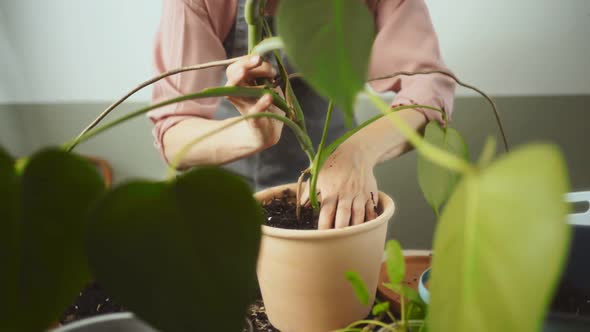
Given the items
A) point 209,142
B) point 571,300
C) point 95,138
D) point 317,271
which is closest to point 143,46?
point 95,138

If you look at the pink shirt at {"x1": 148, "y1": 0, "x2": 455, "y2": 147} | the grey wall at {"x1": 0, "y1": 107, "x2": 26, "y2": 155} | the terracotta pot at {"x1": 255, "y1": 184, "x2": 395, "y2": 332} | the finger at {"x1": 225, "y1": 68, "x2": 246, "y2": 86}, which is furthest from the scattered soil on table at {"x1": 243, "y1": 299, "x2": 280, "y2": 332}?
the grey wall at {"x1": 0, "y1": 107, "x2": 26, "y2": 155}

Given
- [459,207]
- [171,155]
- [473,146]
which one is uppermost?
[459,207]

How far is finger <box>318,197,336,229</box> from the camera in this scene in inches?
14.8

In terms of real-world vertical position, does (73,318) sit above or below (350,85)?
below

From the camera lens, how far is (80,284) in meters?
0.17

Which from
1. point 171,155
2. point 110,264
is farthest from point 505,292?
point 171,155

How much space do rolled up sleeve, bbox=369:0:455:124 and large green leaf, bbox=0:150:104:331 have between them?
1.68ft

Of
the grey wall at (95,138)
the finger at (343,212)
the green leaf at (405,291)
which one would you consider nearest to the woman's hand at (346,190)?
the finger at (343,212)

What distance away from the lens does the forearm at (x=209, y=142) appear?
1.72 ft

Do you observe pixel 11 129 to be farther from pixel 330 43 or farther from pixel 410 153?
pixel 330 43

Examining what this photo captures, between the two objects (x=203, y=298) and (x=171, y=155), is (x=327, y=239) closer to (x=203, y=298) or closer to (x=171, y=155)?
(x=203, y=298)

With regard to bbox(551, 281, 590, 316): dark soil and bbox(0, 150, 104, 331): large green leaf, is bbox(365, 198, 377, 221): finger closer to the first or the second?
bbox(551, 281, 590, 316): dark soil

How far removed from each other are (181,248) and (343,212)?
224mm

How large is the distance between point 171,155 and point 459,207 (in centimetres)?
52
